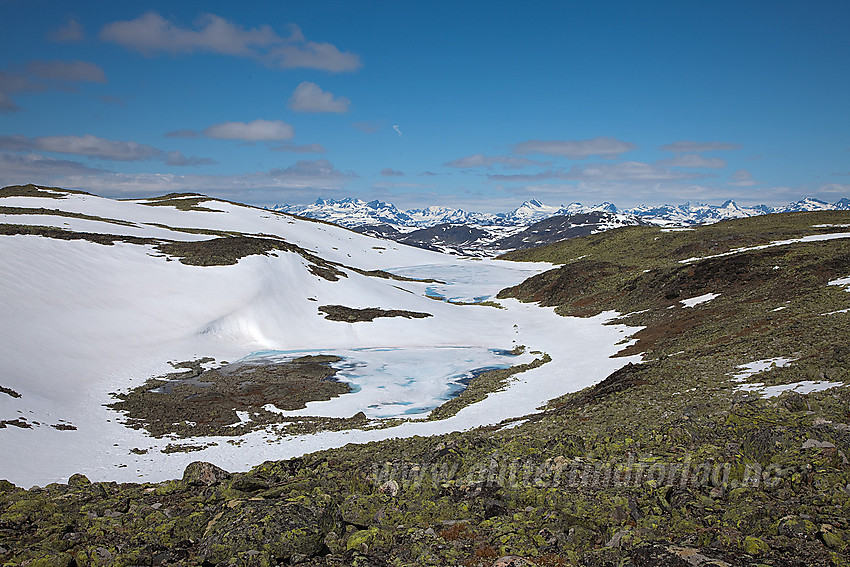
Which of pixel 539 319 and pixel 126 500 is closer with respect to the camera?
pixel 126 500

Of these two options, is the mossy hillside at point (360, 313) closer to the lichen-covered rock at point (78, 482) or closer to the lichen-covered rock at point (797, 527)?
the lichen-covered rock at point (78, 482)

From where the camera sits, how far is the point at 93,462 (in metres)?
20.9

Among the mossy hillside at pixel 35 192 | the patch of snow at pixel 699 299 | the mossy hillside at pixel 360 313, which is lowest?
the mossy hillside at pixel 360 313

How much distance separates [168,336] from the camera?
4322 cm

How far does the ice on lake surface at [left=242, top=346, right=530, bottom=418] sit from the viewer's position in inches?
1241

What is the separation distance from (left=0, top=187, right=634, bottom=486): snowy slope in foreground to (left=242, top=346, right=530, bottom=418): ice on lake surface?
1.74 feet

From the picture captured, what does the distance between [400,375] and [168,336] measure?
22.0 metres

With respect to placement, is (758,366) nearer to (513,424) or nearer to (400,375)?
(513,424)

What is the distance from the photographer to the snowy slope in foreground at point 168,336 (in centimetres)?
2280

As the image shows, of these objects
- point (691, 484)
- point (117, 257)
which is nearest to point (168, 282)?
point (117, 257)

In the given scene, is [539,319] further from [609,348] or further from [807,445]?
[807,445]

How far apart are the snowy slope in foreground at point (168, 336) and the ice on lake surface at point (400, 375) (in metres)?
0.53

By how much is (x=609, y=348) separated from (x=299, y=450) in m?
28.8

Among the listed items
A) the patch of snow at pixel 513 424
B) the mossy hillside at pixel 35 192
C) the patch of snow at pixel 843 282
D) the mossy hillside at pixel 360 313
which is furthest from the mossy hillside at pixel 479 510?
the mossy hillside at pixel 35 192
